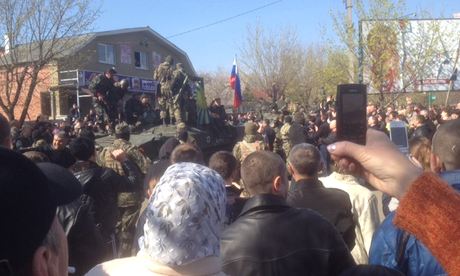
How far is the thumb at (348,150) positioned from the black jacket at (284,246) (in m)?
1.07

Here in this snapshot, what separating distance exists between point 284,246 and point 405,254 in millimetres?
642

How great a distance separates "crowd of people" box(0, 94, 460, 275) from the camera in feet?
4.58

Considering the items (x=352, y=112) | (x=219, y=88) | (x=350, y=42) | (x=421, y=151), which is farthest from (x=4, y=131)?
(x=219, y=88)

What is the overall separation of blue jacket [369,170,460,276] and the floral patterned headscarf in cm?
72

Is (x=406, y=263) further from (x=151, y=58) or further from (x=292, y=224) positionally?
(x=151, y=58)

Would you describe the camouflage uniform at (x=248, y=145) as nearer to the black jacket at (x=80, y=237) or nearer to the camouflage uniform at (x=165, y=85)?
the camouflage uniform at (x=165, y=85)

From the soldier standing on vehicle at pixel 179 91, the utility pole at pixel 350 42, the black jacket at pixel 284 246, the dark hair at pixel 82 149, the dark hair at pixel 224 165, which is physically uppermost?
the utility pole at pixel 350 42

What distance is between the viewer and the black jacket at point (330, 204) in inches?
158

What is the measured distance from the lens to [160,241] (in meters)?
2.15

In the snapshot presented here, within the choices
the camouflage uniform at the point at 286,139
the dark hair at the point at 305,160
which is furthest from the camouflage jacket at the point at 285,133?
the dark hair at the point at 305,160

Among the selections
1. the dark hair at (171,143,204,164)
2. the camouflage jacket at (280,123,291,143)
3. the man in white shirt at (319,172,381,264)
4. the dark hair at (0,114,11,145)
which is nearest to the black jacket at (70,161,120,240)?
the dark hair at (171,143,204,164)

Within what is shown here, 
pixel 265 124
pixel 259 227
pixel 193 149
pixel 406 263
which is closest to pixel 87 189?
pixel 193 149

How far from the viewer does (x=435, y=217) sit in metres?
1.46

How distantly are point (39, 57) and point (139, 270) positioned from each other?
23463mm
